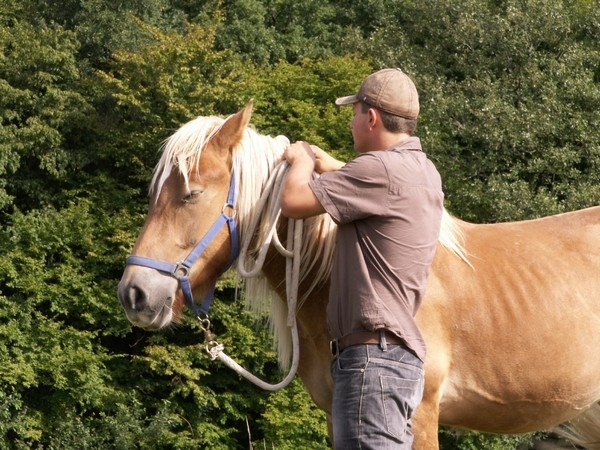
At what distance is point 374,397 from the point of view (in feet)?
11.7

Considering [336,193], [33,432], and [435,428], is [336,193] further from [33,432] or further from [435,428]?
[33,432]

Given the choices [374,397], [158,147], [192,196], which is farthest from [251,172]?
[158,147]

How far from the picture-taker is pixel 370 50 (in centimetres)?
1842

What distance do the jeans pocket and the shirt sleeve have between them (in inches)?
23.5

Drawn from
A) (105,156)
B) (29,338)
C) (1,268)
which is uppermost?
(105,156)

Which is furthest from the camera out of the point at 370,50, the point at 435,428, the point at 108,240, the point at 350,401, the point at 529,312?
the point at 370,50

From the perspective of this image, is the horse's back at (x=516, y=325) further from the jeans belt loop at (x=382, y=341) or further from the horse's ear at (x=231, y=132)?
the horse's ear at (x=231, y=132)

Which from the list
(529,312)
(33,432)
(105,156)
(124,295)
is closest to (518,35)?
(105,156)

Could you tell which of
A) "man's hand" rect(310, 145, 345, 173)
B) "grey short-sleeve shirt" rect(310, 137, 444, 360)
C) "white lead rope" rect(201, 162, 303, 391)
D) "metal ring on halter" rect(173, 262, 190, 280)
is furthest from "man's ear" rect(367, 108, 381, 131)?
"metal ring on halter" rect(173, 262, 190, 280)

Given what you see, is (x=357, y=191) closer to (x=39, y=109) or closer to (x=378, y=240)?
(x=378, y=240)

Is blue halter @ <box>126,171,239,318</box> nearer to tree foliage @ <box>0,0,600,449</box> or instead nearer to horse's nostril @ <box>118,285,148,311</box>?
horse's nostril @ <box>118,285,148,311</box>

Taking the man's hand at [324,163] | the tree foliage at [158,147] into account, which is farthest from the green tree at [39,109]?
the man's hand at [324,163]

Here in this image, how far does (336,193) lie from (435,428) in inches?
55.3

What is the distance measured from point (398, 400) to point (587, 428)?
259 cm
